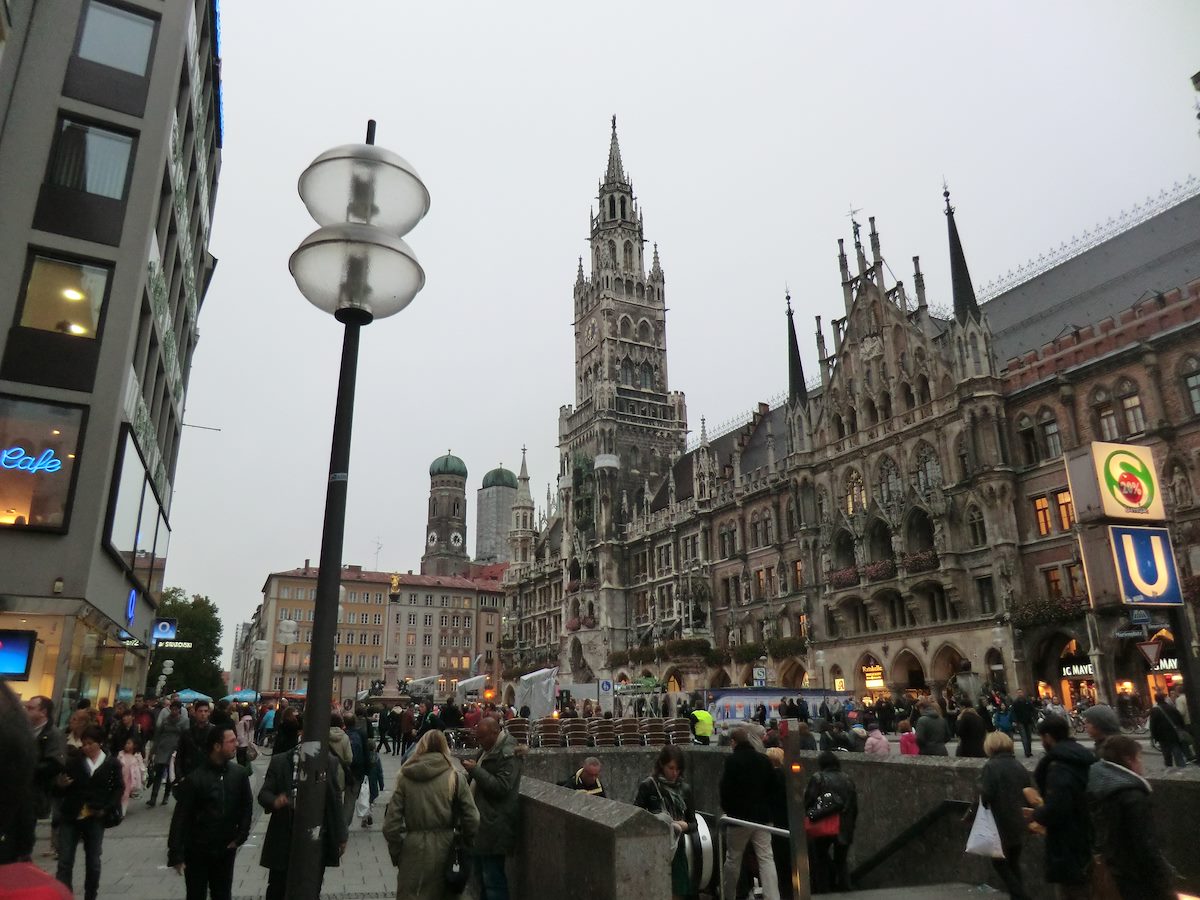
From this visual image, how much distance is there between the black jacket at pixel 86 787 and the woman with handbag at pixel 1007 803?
8364 mm

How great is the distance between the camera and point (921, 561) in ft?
119

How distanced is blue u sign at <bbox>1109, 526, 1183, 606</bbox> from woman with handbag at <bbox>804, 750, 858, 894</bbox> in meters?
3.67

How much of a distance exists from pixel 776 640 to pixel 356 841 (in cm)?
3446

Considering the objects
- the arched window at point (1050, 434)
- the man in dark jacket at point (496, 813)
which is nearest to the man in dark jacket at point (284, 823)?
the man in dark jacket at point (496, 813)

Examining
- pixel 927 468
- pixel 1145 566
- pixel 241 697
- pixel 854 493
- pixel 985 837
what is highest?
pixel 927 468

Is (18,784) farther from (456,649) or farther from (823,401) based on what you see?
(456,649)

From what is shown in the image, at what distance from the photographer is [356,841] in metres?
12.4

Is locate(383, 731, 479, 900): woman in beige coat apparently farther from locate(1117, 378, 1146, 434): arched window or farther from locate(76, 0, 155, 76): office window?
locate(1117, 378, 1146, 434): arched window

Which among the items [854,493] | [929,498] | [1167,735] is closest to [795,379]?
[854,493]

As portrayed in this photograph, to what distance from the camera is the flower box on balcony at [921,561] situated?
3581 cm

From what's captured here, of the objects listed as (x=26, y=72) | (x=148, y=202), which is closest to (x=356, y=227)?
(x=148, y=202)

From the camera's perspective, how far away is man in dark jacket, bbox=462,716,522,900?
7.00 meters

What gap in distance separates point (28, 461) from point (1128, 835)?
20.1 metres

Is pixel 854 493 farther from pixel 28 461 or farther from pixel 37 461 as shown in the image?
pixel 28 461
